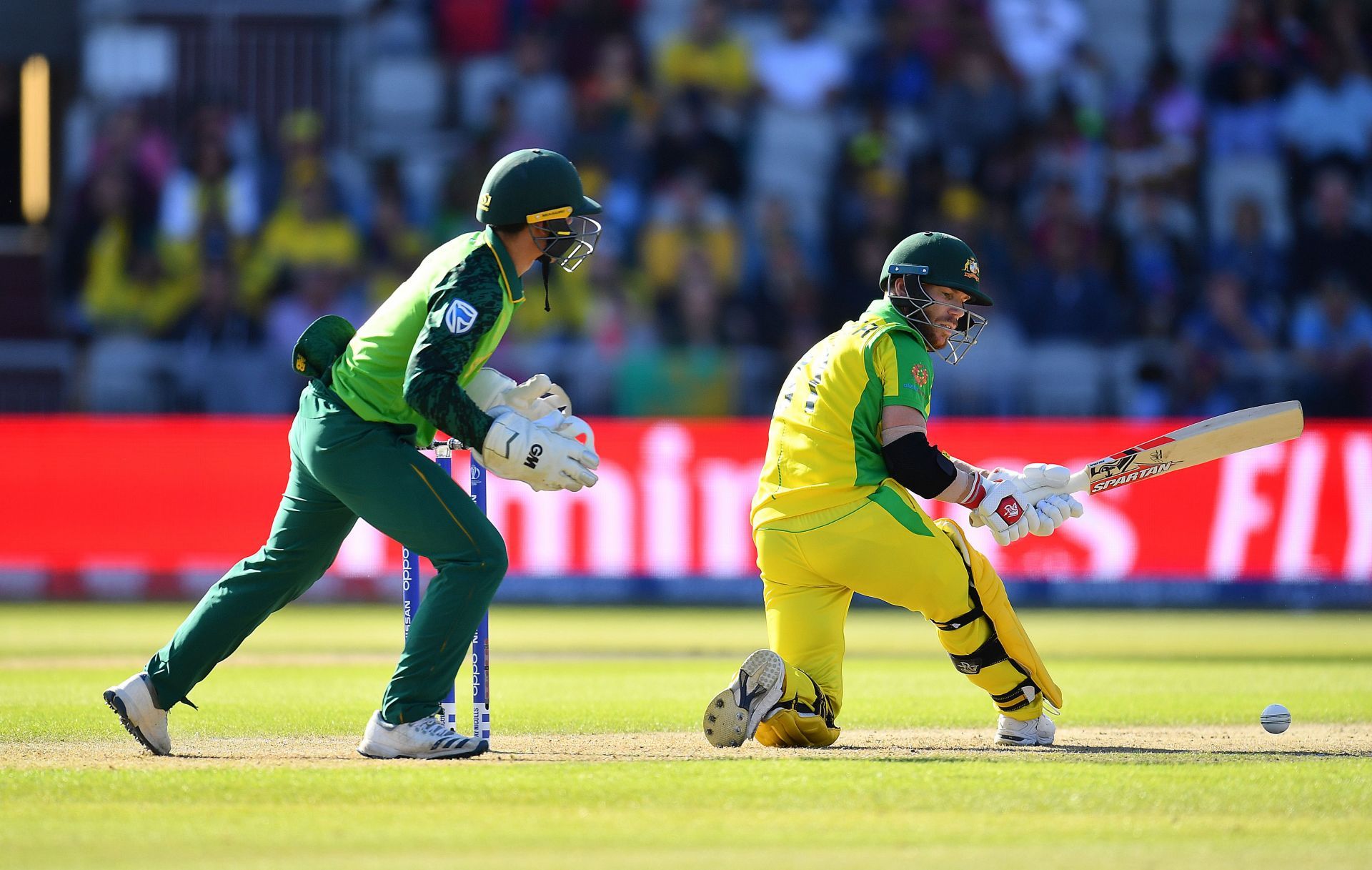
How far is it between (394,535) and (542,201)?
1311 millimetres

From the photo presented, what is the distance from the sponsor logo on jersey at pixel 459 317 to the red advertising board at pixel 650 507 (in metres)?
8.83

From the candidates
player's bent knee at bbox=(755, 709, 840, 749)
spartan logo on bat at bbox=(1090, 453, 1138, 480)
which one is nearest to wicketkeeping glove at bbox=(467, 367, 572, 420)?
player's bent knee at bbox=(755, 709, 840, 749)

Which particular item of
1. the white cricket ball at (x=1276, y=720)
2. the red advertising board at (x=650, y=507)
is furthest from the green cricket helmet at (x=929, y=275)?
the red advertising board at (x=650, y=507)

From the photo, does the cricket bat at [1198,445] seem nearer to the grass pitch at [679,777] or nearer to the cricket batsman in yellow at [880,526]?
the cricket batsman in yellow at [880,526]

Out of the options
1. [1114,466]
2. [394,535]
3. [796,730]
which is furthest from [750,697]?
[1114,466]

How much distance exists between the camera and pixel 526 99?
19.2 meters

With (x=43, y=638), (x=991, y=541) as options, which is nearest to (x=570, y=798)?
(x=43, y=638)

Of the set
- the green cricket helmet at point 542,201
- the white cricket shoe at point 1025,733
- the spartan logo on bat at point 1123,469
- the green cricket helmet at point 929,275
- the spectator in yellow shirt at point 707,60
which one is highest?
the spectator in yellow shirt at point 707,60

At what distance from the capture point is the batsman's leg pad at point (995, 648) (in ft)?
23.6

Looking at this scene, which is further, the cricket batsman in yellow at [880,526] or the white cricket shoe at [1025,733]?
the white cricket shoe at [1025,733]

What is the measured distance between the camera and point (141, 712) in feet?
22.3

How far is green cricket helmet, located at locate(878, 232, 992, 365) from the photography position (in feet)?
24.3

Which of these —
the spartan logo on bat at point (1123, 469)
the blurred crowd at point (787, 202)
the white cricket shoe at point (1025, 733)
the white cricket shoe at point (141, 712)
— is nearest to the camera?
the white cricket shoe at point (141, 712)

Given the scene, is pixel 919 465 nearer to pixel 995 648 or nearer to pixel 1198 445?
pixel 995 648
